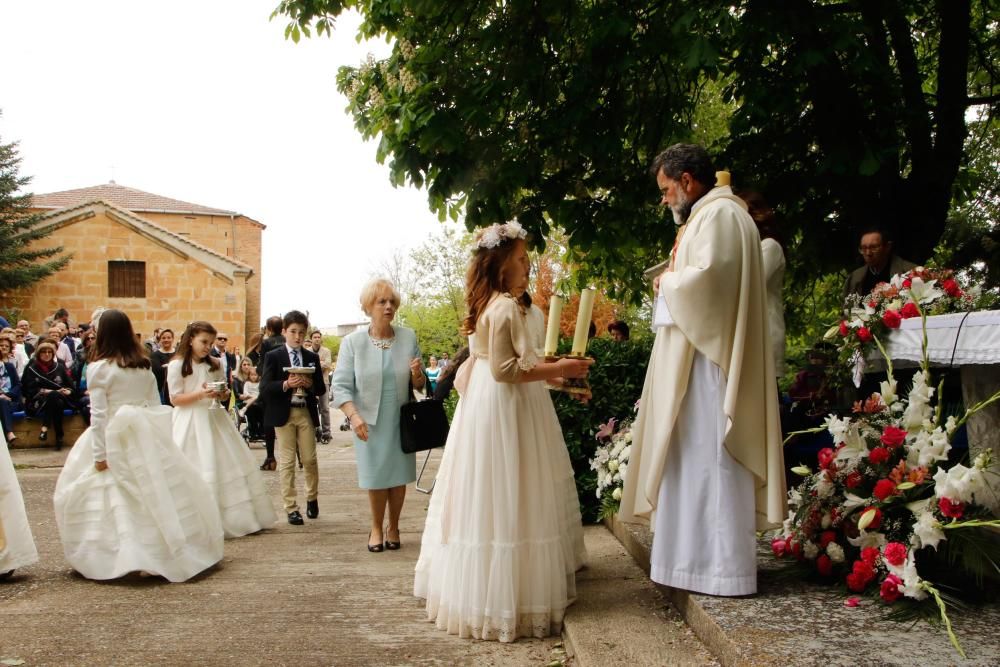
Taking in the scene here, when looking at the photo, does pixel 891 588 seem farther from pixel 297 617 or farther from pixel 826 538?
pixel 297 617

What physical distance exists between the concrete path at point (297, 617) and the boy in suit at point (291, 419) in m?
1.13

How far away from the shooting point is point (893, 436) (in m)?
4.14

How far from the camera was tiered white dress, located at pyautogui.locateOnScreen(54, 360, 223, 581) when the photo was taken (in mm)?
5969

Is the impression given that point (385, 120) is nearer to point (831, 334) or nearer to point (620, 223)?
point (620, 223)

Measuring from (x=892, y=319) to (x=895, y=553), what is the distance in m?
1.32

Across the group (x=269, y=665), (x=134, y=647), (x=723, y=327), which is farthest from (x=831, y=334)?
(x=134, y=647)

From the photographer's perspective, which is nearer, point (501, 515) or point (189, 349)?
point (501, 515)

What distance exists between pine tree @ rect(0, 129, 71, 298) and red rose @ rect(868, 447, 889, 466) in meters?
33.6

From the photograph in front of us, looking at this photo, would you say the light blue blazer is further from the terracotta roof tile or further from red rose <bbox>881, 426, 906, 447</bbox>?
the terracotta roof tile

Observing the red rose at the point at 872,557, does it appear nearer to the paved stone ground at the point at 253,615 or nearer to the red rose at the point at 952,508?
the red rose at the point at 952,508

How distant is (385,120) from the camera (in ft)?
26.5

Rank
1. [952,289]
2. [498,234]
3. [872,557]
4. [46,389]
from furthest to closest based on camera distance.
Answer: [46,389] < [498,234] < [952,289] < [872,557]

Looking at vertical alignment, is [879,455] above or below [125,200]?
below

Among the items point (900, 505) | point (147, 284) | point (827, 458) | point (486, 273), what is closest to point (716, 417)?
point (827, 458)
